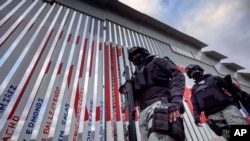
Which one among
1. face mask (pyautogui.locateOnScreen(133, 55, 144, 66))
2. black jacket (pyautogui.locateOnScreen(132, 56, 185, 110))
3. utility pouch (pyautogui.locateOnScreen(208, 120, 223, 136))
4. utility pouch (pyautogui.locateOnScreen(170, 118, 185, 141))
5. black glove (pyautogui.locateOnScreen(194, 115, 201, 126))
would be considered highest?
face mask (pyautogui.locateOnScreen(133, 55, 144, 66))

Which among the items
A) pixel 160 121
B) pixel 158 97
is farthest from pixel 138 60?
pixel 160 121

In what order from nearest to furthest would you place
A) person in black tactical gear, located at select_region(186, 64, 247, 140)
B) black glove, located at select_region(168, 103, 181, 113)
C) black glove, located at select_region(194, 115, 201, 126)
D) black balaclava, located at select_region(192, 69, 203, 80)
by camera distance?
black glove, located at select_region(168, 103, 181, 113)
person in black tactical gear, located at select_region(186, 64, 247, 140)
black glove, located at select_region(194, 115, 201, 126)
black balaclava, located at select_region(192, 69, 203, 80)

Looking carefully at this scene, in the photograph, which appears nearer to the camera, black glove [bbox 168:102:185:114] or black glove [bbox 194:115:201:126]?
black glove [bbox 168:102:185:114]

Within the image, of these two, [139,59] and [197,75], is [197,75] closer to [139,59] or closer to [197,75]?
[197,75]

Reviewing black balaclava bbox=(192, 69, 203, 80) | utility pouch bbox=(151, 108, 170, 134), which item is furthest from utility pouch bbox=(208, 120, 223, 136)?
utility pouch bbox=(151, 108, 170, 134)

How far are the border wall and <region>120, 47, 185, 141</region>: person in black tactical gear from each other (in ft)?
1.18

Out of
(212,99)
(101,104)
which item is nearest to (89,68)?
(101,104)

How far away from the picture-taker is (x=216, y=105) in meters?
2.55

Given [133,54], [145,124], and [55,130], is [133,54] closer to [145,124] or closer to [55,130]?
[145,124]

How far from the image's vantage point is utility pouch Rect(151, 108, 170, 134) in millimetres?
1618

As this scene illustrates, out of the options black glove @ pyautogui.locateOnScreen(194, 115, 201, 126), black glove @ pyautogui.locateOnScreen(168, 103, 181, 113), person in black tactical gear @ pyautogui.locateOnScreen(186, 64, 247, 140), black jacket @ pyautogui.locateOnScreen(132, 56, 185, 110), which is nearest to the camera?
black glove @ pyautogui.locateOnScreen(168, 103, 181, 113)

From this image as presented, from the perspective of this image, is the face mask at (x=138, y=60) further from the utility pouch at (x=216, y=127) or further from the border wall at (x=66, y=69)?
the utility pouch at (x=216, y=127)

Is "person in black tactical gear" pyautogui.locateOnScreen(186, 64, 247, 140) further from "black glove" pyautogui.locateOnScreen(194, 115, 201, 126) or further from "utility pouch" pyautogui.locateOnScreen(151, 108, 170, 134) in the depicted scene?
"utility pouch" pyautogui.locateOnScreen(151, 108, 170, 134)

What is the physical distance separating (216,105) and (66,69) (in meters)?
2.12
